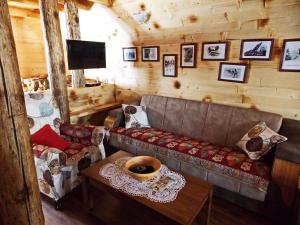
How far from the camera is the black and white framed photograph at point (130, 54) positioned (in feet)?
11.2

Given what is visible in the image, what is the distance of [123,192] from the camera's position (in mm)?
1479

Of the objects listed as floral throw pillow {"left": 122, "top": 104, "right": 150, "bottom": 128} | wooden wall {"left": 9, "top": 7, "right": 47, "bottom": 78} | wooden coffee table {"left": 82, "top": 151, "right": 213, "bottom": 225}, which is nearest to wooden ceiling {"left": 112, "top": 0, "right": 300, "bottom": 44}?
floral throw pillow {"left": 122, "top": 104, "right": 150, "bottom": 128}

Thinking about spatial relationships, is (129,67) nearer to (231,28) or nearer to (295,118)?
(231,28)

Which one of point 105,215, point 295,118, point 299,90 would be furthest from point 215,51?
point 105,215

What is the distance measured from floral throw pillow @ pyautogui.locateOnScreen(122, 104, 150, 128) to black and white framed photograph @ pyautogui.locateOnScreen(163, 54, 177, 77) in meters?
0.69

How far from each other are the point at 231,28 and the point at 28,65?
4.94m

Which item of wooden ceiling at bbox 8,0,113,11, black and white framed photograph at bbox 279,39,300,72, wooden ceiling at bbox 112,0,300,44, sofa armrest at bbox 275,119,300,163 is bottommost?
sofa armrest at bbox 275,119,300,163

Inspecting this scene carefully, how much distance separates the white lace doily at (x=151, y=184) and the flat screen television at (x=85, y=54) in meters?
1.79

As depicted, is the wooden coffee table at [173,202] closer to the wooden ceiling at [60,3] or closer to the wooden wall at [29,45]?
the wooden ceiling at [60,3]

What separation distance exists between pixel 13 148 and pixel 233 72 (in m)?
2.42

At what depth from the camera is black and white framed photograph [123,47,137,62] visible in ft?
11.2

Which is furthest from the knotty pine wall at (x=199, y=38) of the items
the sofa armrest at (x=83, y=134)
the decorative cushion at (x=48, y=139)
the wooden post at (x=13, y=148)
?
the wooden post at (x=13, y=148)

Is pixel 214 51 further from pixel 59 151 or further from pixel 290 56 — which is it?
pixel 59 151

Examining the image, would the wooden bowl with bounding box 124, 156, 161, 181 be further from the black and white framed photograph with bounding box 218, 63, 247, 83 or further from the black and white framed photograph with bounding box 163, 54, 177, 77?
the black and white framed photograph with bounding box 163, 54, 177, 77
